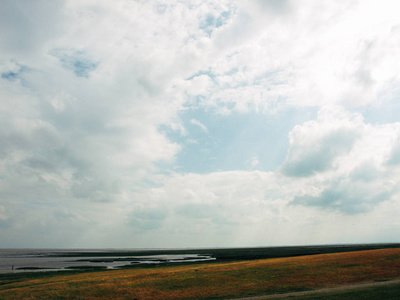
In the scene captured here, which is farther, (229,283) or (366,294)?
(229,283)

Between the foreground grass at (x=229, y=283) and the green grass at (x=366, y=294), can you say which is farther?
the foreground grass at (x=229, y=283)

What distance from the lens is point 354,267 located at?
45.8 m

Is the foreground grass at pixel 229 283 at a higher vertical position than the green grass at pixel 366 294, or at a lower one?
lower

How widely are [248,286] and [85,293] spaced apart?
25.2 meters

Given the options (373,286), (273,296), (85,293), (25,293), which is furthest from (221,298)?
(25,293)

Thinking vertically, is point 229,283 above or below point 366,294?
below

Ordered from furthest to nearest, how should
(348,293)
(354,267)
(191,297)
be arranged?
(354,267)
(191,297)
(348,293)

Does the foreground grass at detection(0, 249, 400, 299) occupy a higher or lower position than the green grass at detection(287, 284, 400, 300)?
lower

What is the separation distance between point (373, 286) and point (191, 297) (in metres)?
23.1

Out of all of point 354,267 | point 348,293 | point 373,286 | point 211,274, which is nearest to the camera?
point 348,293

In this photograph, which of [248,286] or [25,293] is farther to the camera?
[25,293]

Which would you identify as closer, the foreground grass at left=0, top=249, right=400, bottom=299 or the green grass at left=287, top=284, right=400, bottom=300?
the green grass at left=287, top=284, right=400, bottom=300

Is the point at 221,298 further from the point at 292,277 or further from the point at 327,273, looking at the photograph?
the point at 327,273

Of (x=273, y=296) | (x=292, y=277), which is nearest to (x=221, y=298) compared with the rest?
(x=273, y=296)
